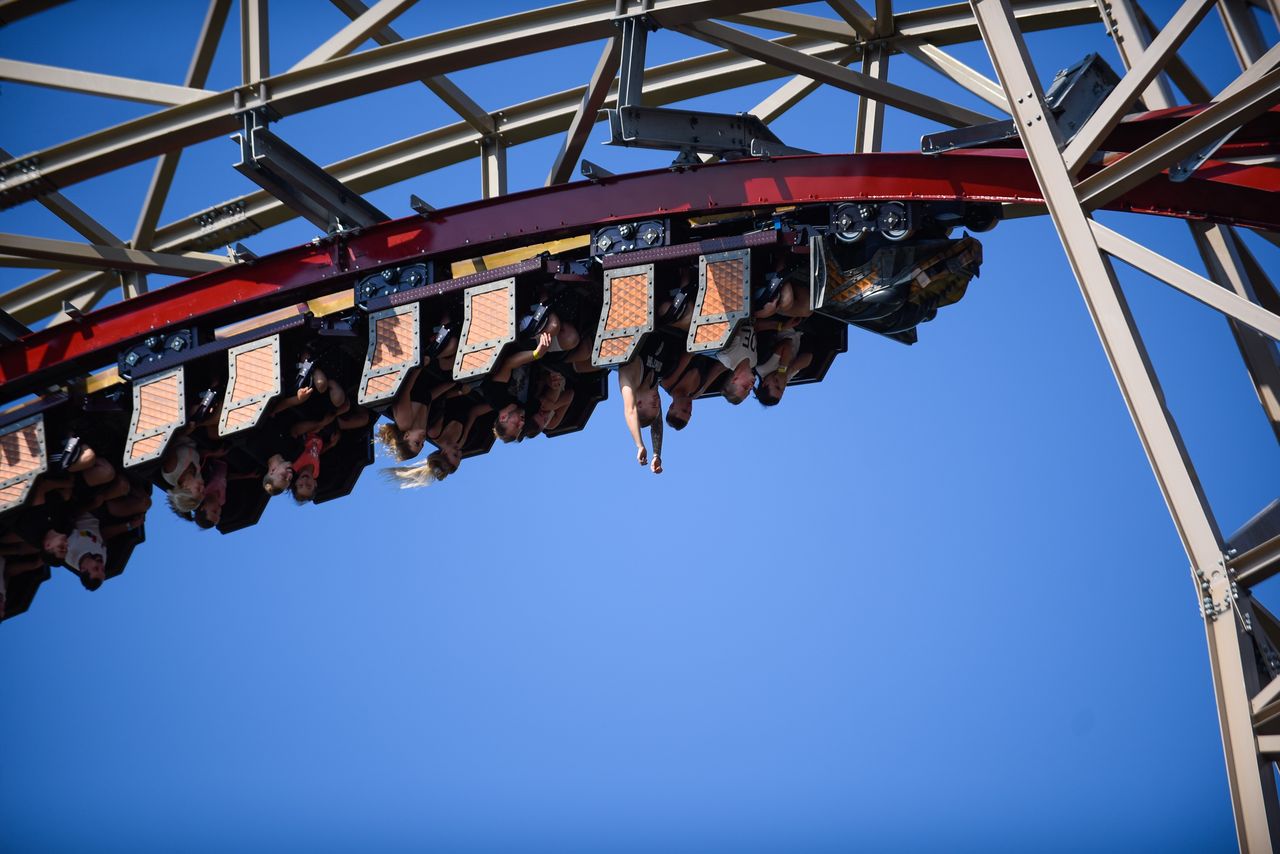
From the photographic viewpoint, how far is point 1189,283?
8078mm

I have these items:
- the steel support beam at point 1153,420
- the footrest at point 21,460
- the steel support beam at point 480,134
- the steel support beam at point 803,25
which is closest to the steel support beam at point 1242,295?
the steel support beam at point 1153,420

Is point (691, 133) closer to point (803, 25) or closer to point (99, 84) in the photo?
point (803, 25)

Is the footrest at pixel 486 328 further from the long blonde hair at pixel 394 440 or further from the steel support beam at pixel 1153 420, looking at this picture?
the steel support beam at pixel 1153 420

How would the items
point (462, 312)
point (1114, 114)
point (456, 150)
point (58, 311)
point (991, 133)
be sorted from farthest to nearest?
point (58, 311), point (456, 150), point (462, 312), point (991, 133), point (1114, 114)

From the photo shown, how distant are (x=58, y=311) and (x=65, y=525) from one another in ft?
12.7

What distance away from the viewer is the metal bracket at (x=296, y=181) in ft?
37.6

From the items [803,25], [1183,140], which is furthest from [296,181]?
[1183,140]

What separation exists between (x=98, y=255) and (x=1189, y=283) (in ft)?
27.6

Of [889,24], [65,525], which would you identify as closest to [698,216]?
[889,24]

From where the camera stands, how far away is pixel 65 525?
13.0m

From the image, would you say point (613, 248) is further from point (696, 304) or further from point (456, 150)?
point (456, 150)

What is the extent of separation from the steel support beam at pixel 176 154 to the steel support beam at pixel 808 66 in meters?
3.63

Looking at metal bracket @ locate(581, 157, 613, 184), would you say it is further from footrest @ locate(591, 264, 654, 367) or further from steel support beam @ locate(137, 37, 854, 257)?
steel support beam @ locate(137, 37, 854, 257)

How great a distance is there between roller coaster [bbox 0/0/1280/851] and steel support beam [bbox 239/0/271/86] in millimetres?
30
